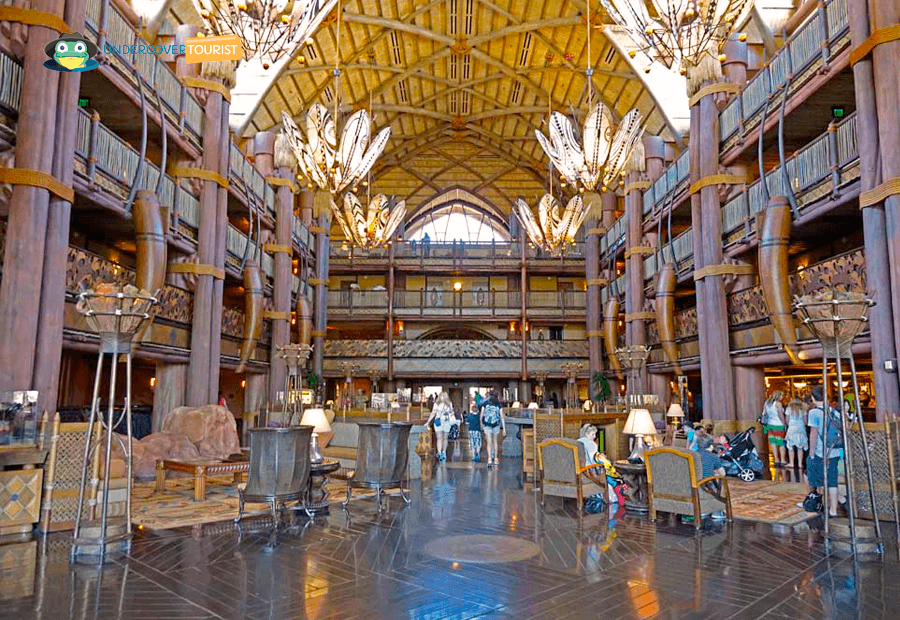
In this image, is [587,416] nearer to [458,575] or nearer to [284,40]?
[458,575]

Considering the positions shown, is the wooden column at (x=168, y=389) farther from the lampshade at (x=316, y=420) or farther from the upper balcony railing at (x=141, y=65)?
the lampshade at (x=316, y=420)

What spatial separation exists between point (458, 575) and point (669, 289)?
45.7 ft

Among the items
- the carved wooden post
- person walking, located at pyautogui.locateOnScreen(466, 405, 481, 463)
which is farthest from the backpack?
the carved wooden post

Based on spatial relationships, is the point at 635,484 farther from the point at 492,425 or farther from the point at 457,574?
the point at 492,425

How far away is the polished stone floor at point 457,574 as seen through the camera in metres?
3.95

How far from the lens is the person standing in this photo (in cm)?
1237

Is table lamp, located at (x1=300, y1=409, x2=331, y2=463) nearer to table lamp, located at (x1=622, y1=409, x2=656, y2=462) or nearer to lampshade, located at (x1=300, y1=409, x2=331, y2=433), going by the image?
lampshade, located at (x1=300, y1=409, x2=331, y2=433)

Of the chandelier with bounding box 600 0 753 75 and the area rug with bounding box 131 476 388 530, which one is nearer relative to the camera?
the area rug with bounding box 131 476 388 530

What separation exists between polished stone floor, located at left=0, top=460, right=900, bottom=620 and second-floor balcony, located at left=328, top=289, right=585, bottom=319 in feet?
69.5

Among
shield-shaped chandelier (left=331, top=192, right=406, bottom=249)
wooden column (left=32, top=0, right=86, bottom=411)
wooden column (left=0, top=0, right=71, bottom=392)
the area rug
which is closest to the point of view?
the area rug

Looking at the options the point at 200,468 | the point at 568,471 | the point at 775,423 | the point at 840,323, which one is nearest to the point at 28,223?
the point at 200,468

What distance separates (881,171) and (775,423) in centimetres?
587

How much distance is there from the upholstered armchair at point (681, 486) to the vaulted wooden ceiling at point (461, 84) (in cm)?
1459

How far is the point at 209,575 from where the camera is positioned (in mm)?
4656
